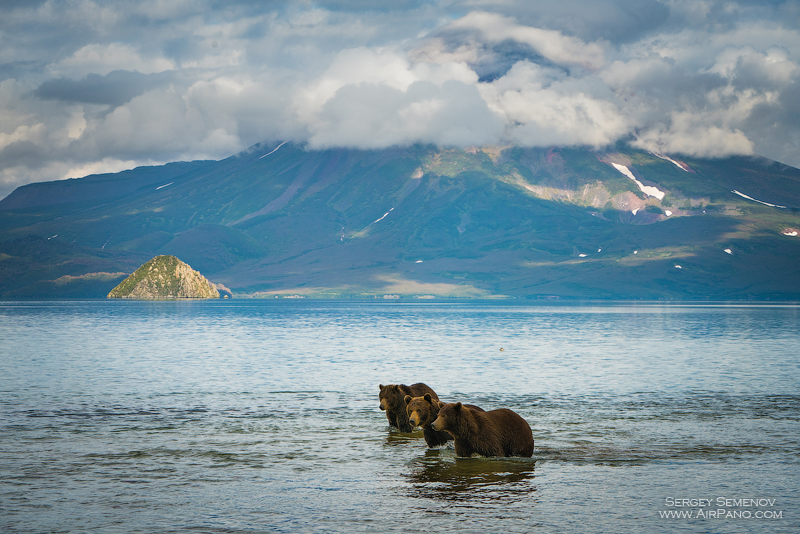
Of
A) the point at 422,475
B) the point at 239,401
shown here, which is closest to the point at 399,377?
the point at 239,401

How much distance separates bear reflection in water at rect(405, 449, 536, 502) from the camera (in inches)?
682

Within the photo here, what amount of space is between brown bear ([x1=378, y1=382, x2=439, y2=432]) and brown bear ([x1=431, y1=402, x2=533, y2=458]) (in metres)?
4.82

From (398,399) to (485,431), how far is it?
606cm

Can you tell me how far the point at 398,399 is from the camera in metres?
26.0

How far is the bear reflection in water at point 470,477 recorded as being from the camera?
682 inches

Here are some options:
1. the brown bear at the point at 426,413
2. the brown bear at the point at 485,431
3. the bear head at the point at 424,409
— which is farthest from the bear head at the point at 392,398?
the brown bear at the point at 485,431

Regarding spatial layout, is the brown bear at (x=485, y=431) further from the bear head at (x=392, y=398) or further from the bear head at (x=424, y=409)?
the bear head at (x=392, y=398)

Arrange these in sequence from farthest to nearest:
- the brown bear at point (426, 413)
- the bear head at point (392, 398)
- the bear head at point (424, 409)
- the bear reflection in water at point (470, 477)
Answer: the bear head at point (392, 398), the bear head at point (424, 409), the brown bear at point (426, 413), the bear reflection in water at point (470, 477)

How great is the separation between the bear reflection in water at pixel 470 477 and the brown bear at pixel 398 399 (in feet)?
12.0

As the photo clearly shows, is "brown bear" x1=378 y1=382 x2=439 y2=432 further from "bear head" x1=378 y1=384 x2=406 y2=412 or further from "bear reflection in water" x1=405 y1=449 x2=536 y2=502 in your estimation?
"bear reflection in water" x1=405 y1=449 x2=536 y2=502

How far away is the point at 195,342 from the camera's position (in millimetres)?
83000

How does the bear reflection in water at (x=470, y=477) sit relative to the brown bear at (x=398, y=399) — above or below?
below

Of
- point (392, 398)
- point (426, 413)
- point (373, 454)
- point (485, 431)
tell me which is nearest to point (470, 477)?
point (485, 431)

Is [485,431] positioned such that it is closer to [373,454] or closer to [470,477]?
[470,477]
